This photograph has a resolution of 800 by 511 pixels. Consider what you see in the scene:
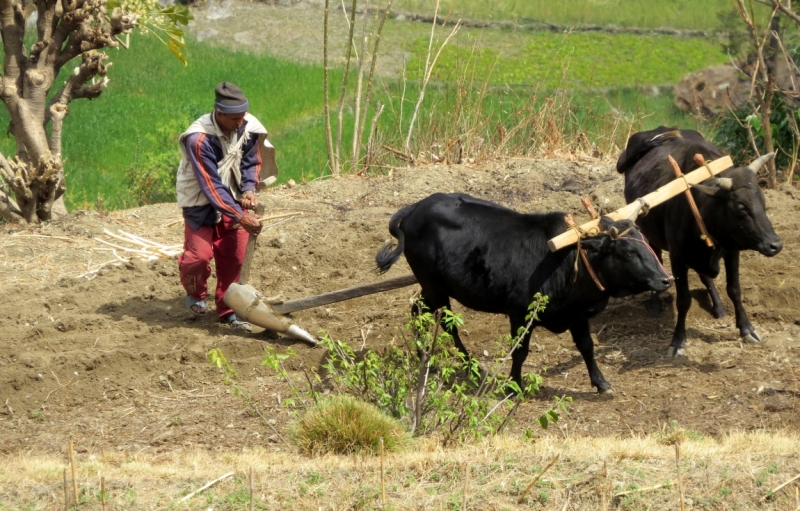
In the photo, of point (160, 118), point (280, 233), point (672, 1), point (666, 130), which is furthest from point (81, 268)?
point (672, 1)

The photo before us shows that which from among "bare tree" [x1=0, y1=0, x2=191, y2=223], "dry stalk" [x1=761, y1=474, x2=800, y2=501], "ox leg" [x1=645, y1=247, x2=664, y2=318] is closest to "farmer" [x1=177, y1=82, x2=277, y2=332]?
"bare tree" [x1=0, y1=0, x2=191, y2=223]

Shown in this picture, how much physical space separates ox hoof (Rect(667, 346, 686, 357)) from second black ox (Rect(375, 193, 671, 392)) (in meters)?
0.87

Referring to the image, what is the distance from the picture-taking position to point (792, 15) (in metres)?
8.75

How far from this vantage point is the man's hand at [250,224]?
282 inches

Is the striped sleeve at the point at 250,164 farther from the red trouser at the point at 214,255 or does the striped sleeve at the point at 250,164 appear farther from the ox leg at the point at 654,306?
the ox leg at the point at 654,306

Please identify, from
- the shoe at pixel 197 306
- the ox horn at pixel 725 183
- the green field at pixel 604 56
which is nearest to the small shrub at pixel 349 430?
the shoe at pixel 197 306

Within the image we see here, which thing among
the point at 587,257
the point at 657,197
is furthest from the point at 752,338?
the point at 587,257

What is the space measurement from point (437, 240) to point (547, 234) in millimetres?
740

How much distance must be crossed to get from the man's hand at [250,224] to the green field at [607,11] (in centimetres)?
1870

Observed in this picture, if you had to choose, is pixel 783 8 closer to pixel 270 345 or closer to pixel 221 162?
pixel 221 162

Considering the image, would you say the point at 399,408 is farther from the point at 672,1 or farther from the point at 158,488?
the point at 672,1

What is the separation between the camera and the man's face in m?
7.30

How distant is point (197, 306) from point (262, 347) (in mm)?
858

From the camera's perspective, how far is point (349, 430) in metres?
5.45
